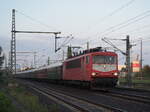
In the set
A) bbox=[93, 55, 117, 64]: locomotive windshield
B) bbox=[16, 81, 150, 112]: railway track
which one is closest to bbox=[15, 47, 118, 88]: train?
bbox=[93, 55, 117, 64]: locomotive windshield

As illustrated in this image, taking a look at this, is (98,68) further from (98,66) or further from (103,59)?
(103,59)

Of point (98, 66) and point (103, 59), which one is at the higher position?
point (103, 59)

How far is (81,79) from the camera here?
25.1m

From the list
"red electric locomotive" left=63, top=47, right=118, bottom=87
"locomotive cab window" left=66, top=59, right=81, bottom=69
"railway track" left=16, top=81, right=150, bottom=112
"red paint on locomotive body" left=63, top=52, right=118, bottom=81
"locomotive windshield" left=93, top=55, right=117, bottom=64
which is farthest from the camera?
"locomotive cab window" left=66, top=59, right=81, bottom=69

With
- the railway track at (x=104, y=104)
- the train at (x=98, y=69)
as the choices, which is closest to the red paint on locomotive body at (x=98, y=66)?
the train at (x=98, y=69)

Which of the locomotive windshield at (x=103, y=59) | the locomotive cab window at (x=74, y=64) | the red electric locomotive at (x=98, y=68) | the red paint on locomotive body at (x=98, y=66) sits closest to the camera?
the red electric locomotive at (x=98, y=68)

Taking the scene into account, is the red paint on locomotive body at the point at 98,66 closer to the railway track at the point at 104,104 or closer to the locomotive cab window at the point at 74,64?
the locomotive cab window at the point at 74,64

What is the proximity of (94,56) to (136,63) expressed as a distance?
66167 millimetres

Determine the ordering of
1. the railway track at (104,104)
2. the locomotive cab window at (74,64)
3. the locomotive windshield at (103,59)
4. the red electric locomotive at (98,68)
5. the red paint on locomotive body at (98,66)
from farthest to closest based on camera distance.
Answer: the locomotive cab window at (74,64)
the locomotive windshield at (103,59)
the red paint on locomotive body at (98,66)
the red electric locomotive at (98,68)
the railway track at (104,104)

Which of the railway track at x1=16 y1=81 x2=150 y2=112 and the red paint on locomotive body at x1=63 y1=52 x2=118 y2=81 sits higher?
the red paint on locomotive body at x1=63 y1=52 x2=118 y2=81

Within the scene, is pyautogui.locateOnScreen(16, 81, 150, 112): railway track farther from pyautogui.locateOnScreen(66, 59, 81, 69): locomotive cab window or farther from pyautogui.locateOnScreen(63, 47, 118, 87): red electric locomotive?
pyautogui.locateOnScreen(66, 59, 81, 69): locomotive cab window

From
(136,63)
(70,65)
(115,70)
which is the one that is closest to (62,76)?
(70,65)

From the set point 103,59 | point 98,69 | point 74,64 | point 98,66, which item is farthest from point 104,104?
point 74,64

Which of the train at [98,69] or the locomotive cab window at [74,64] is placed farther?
the locomotive cab window at [74,64]
